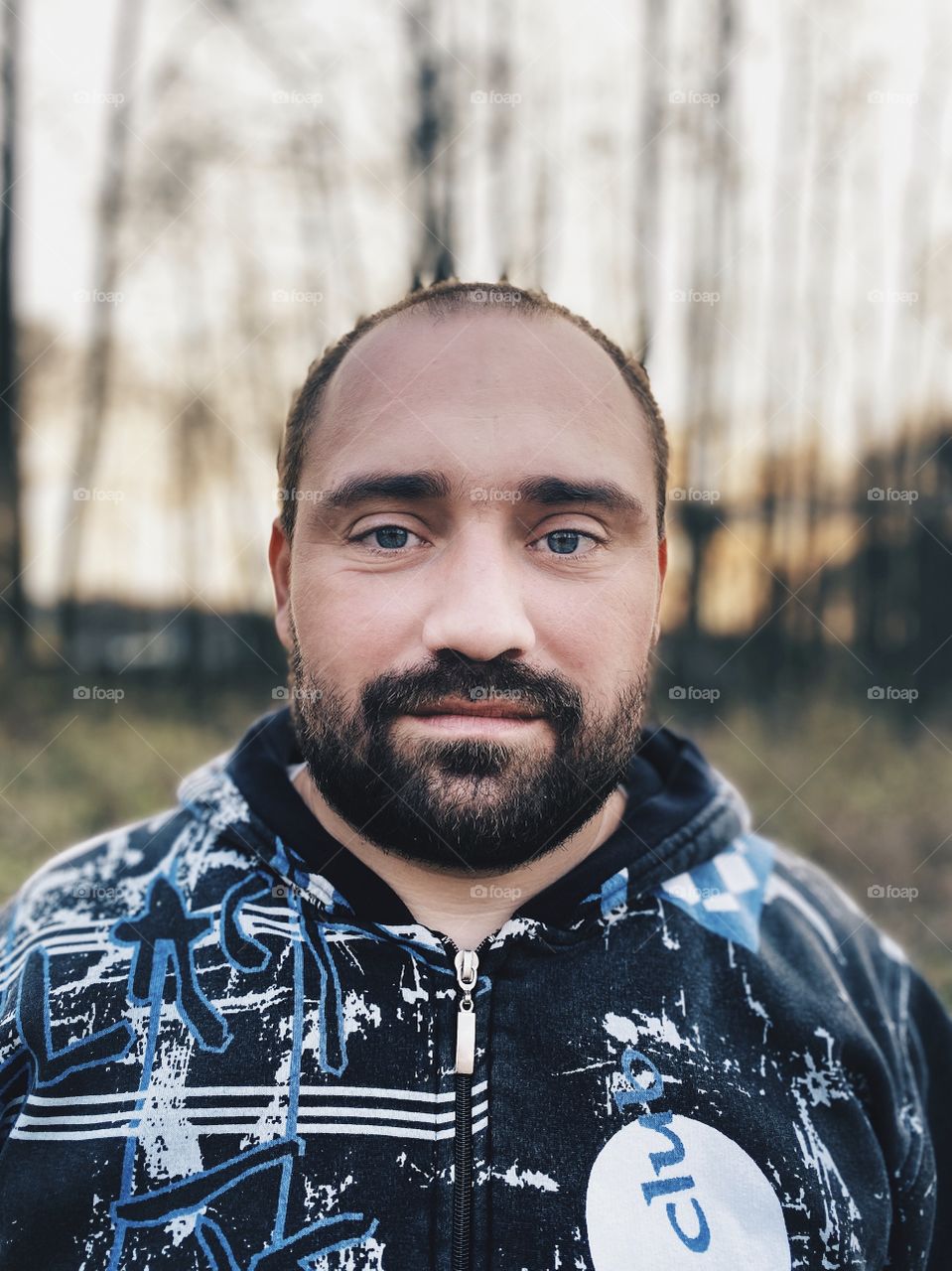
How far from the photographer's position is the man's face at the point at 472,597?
164 centimetres

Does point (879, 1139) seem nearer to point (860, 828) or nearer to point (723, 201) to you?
point (860, 828)

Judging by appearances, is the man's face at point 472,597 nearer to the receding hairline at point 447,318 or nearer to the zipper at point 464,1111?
the receding hairline at point 447,318

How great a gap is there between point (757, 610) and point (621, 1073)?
11386mm

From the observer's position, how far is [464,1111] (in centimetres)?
158

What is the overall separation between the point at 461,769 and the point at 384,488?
1.87 feet

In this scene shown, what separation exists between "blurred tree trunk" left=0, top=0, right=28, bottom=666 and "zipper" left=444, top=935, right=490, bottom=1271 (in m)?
8.85

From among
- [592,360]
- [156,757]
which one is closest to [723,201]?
[156,757]

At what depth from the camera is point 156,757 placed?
317 inches

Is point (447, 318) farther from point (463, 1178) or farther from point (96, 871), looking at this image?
point (463, 1178)

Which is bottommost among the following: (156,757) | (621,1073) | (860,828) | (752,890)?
(621,1073)

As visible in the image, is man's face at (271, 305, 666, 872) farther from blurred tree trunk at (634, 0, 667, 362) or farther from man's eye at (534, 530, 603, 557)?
blurred tree trunk at (634, 0, 667, 362)

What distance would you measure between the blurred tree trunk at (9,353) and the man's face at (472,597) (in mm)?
8644

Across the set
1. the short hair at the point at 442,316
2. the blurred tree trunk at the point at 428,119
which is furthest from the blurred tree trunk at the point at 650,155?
the short hair at the point at 442,316

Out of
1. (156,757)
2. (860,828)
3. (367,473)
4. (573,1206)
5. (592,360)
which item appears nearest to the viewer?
(573,1206)
